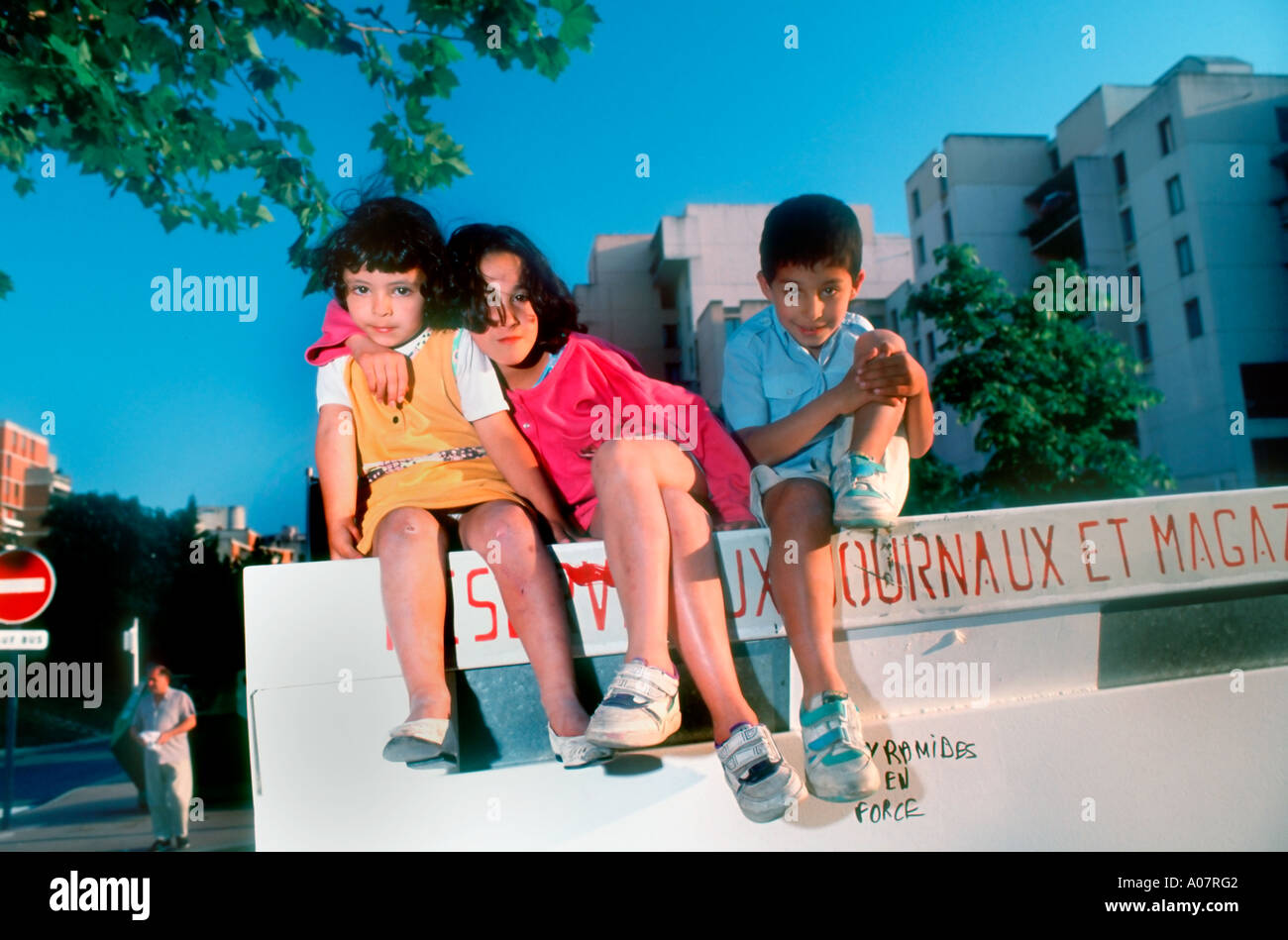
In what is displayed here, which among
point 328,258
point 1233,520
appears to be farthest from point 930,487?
point 328,258

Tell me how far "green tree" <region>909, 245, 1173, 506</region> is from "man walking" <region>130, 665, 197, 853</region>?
6.79m

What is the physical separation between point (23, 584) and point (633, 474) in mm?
2493

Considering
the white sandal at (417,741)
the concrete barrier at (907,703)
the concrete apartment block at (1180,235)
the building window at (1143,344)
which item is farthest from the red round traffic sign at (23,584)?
the building window at (1143,344)

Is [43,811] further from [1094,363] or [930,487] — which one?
[1094,363]

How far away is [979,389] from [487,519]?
8.02 metres

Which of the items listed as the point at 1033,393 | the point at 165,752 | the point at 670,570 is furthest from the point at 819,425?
the point at 1033,393

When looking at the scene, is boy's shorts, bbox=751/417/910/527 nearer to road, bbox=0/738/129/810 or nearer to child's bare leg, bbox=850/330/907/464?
child's bare leg, bbox=850/330/907/464

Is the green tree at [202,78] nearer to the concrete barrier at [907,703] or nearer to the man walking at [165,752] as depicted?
the concrete barrier at [907,703]

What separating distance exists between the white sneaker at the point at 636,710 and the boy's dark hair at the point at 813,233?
0.97 meters

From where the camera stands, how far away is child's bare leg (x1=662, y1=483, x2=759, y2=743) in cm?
157

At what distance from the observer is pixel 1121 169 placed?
964 centimetres

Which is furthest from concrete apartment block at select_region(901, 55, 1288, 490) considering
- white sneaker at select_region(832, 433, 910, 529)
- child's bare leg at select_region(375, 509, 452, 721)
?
child's bare leg at select_region(375, 509, 452, 721)

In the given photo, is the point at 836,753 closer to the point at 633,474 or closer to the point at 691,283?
the point at 633,474

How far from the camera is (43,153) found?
2650 millimetres
